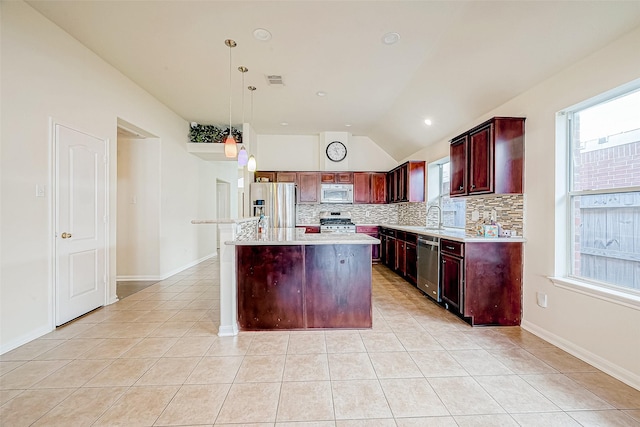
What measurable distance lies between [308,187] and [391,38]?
3.70m

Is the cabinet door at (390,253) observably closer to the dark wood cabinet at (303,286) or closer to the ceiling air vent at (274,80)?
the dark wood cabinet at (303,286)

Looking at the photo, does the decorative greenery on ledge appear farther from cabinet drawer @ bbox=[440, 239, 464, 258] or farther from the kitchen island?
cabinet drawer @ bbox=[440, 239, 464, 258]

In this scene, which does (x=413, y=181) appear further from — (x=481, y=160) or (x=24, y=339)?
(x=24, y=339)

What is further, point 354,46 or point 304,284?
point 354,46

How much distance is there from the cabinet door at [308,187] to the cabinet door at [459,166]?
3.08m

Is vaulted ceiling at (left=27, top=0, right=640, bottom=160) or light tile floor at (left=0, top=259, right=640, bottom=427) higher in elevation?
vaulted ceiling at (left=27, top=0, right=640, bottom=160)

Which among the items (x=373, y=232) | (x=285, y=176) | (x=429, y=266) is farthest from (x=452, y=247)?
(x=285, y=176)

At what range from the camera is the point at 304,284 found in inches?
105

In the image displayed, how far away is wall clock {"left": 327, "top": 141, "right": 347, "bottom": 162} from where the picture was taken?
20.0ft

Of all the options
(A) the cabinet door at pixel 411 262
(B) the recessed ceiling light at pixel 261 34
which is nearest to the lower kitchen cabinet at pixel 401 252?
(A) the cabinet door at pixel 411 262

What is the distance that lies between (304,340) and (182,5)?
314 cm

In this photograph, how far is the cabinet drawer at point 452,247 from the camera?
284 cm

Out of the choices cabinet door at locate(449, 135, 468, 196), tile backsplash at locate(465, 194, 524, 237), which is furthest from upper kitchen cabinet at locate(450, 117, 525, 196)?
cabinet door at locate(449, 135, 468, 196)

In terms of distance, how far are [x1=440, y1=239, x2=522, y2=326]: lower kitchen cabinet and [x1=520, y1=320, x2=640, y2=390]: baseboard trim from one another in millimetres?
223
